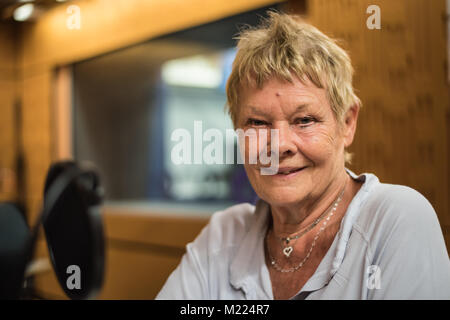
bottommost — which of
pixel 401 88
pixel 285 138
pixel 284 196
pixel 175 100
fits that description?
pixel 284 196

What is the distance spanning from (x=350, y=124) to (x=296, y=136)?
0.40 feet

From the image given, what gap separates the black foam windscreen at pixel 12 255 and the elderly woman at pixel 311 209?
0.95 ft

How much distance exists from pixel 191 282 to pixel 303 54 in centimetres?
49

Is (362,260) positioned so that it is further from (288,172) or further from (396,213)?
(288,172)

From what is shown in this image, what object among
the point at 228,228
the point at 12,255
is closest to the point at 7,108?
the point at 12,255

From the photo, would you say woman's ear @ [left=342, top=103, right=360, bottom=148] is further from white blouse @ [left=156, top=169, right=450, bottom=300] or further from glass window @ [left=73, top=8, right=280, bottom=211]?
glass window @ [left=73, top=8, right=280, bottom=211]

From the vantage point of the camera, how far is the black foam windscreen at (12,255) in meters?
0.87

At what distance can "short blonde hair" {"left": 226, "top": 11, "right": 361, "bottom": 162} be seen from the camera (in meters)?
0.73

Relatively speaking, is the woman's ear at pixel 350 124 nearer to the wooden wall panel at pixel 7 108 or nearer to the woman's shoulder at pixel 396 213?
the woman's shoulder at pixel 396 213

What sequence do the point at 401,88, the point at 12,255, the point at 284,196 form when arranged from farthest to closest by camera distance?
the point at 401,88 < the point at 12,255 < the point at 284,196

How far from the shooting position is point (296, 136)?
74 cm

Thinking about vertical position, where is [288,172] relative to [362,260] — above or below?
above

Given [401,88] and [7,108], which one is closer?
[401,88]

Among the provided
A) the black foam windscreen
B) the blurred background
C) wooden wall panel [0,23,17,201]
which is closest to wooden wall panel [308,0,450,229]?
the blurred background
